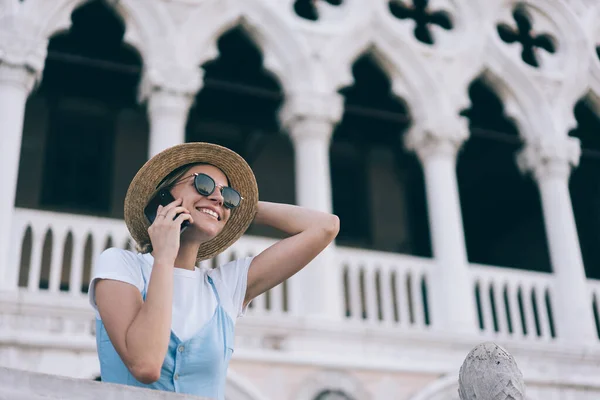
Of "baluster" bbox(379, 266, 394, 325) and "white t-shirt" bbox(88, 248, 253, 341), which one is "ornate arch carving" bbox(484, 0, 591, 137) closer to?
"baluster" bbox(379, 266, 394, 325)

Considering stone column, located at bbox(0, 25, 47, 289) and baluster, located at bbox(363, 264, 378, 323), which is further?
baluster, located at bbox(363, 264, 378, 323)

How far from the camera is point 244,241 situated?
7.68 metres

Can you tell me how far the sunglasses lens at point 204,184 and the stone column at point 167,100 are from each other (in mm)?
5110

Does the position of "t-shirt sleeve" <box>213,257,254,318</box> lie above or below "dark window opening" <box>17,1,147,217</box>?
below

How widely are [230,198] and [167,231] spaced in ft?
0.85

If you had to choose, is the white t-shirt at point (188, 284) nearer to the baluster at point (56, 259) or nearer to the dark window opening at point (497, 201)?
the baluster at point (56, 259)

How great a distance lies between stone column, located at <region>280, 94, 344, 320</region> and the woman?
185 inches

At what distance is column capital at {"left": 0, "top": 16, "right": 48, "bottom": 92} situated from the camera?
7301 mm

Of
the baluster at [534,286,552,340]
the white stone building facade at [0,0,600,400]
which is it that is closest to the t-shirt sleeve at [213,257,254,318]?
the white stone building facade at [0,0,600,400]

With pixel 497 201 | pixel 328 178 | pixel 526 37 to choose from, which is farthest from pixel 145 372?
pixel 497 201

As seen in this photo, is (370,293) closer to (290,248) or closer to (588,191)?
(588,191)

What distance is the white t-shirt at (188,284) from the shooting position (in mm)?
2346

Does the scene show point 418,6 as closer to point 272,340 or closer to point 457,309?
point 457,309

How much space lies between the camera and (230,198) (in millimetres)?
2570
